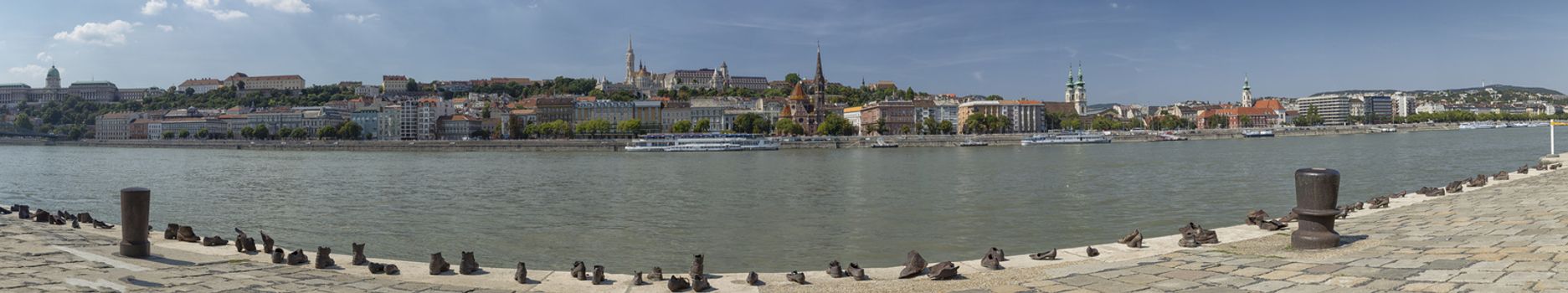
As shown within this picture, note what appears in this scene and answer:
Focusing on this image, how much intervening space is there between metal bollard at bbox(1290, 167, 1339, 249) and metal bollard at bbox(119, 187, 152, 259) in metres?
8.41

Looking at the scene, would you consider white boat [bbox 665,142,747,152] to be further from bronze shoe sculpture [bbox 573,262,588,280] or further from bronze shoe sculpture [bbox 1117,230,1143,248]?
bronze shoe sculpture [bbox 573,262,588,280]

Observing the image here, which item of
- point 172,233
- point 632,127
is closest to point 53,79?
point 632,127

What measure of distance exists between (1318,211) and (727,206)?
1326 centimetres

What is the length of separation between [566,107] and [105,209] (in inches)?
3782

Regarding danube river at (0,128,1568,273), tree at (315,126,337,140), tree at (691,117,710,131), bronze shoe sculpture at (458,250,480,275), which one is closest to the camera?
bronze shoe sculpture at (458,250,480,275)

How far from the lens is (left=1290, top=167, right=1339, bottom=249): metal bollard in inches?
253

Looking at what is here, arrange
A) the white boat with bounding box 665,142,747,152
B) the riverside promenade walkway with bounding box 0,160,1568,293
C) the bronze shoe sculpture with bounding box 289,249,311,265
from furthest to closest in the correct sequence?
1. the white boat with bounding box 665,142,747,152
2. the bronze shoe sculpture with bounding box 289,249,311,265
3. the riverside promenade walkway with bounding box 0,160,1568,293

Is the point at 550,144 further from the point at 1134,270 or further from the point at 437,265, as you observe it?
the point at 1134,270

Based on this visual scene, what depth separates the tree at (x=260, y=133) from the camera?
109938 millimetres

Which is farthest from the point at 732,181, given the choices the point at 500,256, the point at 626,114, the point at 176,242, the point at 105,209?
→ the point at 626,114

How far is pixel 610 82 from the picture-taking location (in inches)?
6462

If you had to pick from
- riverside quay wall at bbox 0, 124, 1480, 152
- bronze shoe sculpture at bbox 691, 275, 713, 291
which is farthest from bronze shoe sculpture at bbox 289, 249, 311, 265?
riverside quay wall at bbox 0, 124, 1480, 152

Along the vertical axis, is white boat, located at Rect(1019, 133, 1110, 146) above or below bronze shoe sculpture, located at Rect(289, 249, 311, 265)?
above

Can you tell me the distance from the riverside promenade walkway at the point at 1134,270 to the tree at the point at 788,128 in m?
91.6
